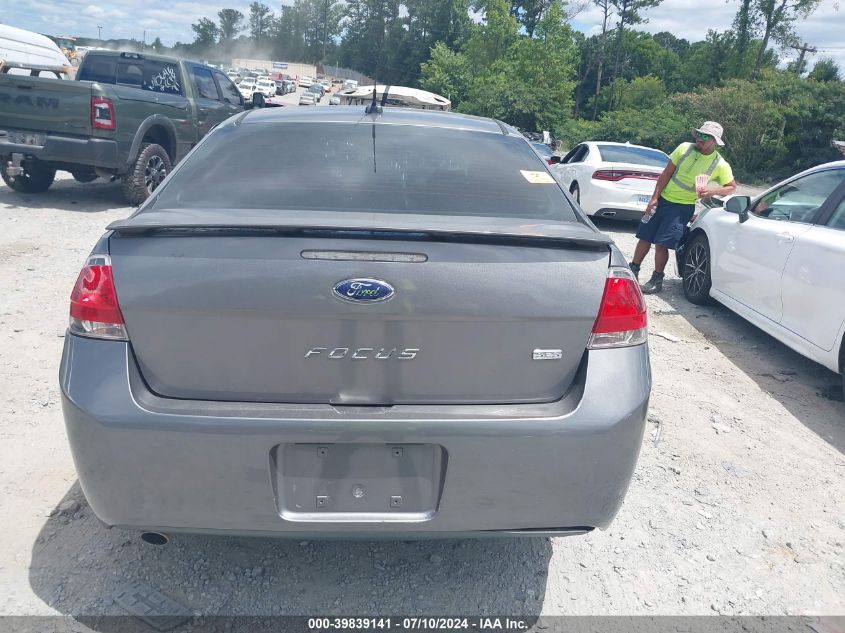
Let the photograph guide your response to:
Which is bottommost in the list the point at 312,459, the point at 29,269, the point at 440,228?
the point at 29,269

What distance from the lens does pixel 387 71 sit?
90.2 metres

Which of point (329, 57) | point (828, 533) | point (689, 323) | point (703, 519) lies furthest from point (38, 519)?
point (329, 57)

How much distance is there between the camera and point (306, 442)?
6.85 ft

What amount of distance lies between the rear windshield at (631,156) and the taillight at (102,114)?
7.20 metres

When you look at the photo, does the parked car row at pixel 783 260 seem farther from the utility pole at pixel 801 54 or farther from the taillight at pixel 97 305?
the utility pole at pixel 801 54

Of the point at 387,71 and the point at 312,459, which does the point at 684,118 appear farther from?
the point at 387,71

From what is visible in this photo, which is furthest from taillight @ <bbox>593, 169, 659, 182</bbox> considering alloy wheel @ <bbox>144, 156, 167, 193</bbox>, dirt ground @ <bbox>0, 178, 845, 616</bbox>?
dirt ground @ <bbox>0, 178, 845, 616</bbox>

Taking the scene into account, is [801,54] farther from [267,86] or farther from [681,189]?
[681,189]

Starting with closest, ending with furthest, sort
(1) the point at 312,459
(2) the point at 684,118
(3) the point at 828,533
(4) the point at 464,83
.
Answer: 1. (1) the point at 312,459
2. (3) the point at 828,533
3. (2) the point at 684,118
4. (4) the point at 464,83

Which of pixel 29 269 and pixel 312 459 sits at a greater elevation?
pixel 312 459

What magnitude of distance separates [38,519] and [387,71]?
9315 cm

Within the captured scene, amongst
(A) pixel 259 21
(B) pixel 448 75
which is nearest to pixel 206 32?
(A) pixel 259 21

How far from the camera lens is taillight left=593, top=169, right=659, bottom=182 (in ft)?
35.5

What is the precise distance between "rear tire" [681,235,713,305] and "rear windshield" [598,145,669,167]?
4472 mm
